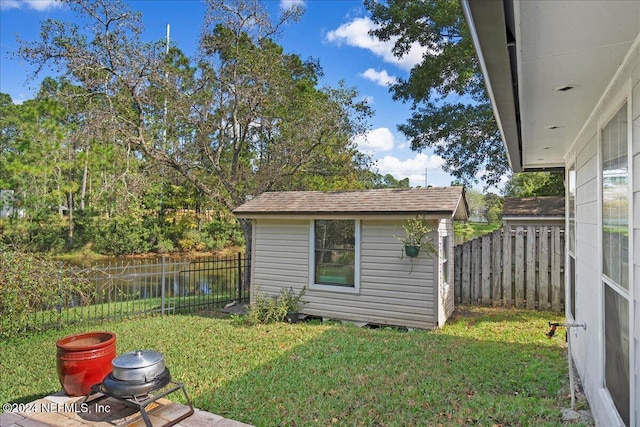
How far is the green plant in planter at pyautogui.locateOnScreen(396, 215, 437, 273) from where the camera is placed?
6.89m

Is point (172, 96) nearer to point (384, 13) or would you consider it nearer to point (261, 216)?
point (261, 216)

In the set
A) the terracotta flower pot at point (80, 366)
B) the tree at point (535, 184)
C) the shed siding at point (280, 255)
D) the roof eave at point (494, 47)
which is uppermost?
the tree at point (535, 184)

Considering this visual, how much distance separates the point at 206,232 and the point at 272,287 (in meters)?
17.3

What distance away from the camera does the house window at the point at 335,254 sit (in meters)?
7.61

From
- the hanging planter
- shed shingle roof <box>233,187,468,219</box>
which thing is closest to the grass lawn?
the hanging planter

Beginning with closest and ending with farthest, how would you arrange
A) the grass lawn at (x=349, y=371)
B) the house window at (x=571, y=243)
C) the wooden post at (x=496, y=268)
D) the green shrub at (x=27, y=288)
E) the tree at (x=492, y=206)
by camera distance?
the grass lawn at (x=349, y=371)
the house window at (x=571, y=243)
the green shrub at (x=27, y=288)
the wooden post at (x=496, y=268)
the tree at (x=492, y=206)

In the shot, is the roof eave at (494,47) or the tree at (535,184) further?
the tree at (535,184)

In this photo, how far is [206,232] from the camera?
24.6 m

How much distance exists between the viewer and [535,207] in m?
12.2

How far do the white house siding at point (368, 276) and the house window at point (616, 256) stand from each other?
423 cm

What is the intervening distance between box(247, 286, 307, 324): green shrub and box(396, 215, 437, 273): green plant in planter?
229 centimetres

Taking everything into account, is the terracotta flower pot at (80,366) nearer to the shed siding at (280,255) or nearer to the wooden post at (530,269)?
the shed siding at (280,255)

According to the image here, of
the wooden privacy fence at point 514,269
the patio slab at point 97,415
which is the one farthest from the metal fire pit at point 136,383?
the wooden privacy fence at point 514,269

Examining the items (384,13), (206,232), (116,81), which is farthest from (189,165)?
(206,232)
